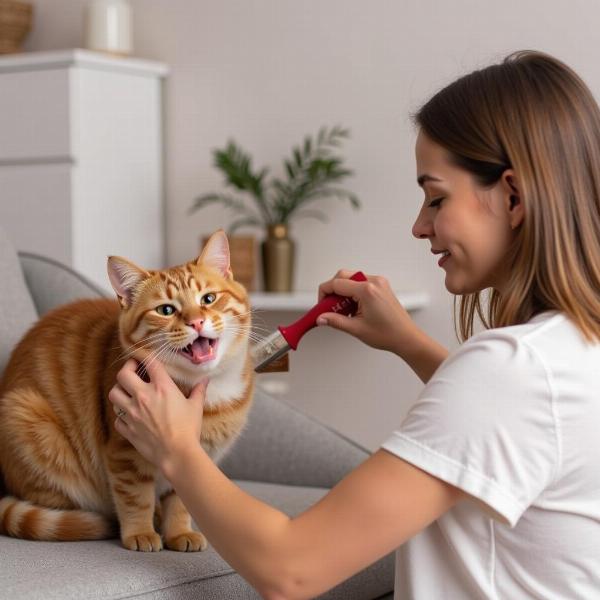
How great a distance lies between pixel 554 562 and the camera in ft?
3.41

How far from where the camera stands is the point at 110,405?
1.34 metres

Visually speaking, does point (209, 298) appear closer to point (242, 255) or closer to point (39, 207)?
point (242, 255)

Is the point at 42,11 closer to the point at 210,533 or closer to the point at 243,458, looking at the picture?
the point at 243,458

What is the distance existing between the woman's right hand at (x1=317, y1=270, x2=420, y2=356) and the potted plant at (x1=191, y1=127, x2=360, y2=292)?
1.55m

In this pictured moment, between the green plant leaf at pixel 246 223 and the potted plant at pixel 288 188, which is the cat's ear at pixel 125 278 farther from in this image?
the green plant leaf at pixel 246 223

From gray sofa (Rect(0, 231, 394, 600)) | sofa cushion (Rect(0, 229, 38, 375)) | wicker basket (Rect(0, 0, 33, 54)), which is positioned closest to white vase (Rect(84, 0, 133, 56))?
wicker basket (Rect(0, 0, 33, 54))

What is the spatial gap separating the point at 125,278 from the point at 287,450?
0.59m

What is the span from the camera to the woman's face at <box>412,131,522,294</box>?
1077mm

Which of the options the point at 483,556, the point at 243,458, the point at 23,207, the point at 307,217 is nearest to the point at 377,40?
the point at 307,217

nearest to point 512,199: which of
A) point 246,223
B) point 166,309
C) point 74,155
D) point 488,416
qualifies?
point 488,416

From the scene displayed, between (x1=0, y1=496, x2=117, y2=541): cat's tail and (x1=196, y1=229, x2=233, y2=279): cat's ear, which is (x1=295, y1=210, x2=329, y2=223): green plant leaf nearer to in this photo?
(x1=196, y1=229, x2=233, y2=279): cat's ear

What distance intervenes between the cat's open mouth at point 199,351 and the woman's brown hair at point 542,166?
0.37m

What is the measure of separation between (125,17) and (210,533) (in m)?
2.45

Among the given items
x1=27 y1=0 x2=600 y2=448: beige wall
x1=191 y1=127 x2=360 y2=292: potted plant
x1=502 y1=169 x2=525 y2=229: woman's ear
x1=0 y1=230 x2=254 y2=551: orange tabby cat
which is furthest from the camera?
x1=191 y1=127 x2=360 y2=292: potted plant
